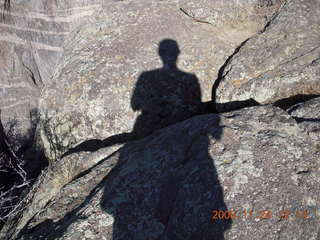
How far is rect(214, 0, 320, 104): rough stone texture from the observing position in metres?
3.61

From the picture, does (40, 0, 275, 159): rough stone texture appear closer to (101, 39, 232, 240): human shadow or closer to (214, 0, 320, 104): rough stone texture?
(214, 0, 320, 104): rough stone texture

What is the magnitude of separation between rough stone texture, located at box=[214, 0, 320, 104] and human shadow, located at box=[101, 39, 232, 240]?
102 cm

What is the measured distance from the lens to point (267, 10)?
16.0ft

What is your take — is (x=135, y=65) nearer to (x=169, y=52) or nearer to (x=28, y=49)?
(x=169, y=52)

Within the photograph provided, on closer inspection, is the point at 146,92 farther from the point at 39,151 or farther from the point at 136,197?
the point at 39,151

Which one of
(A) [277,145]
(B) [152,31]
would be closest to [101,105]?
(B) [152,31]

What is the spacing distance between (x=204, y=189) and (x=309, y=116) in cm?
131

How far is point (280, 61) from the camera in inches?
155

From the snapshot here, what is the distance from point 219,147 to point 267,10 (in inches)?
125

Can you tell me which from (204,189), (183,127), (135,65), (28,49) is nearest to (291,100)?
(183,127)

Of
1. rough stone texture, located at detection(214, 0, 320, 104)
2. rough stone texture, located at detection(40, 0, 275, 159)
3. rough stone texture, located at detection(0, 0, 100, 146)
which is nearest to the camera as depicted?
rough stone texture, located at detection(214, 0, 320, 104)

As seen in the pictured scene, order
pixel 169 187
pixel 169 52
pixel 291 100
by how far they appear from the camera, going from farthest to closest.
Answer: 1. pixel 169 52
2. pixel 291 100
3. pixel 169 187
